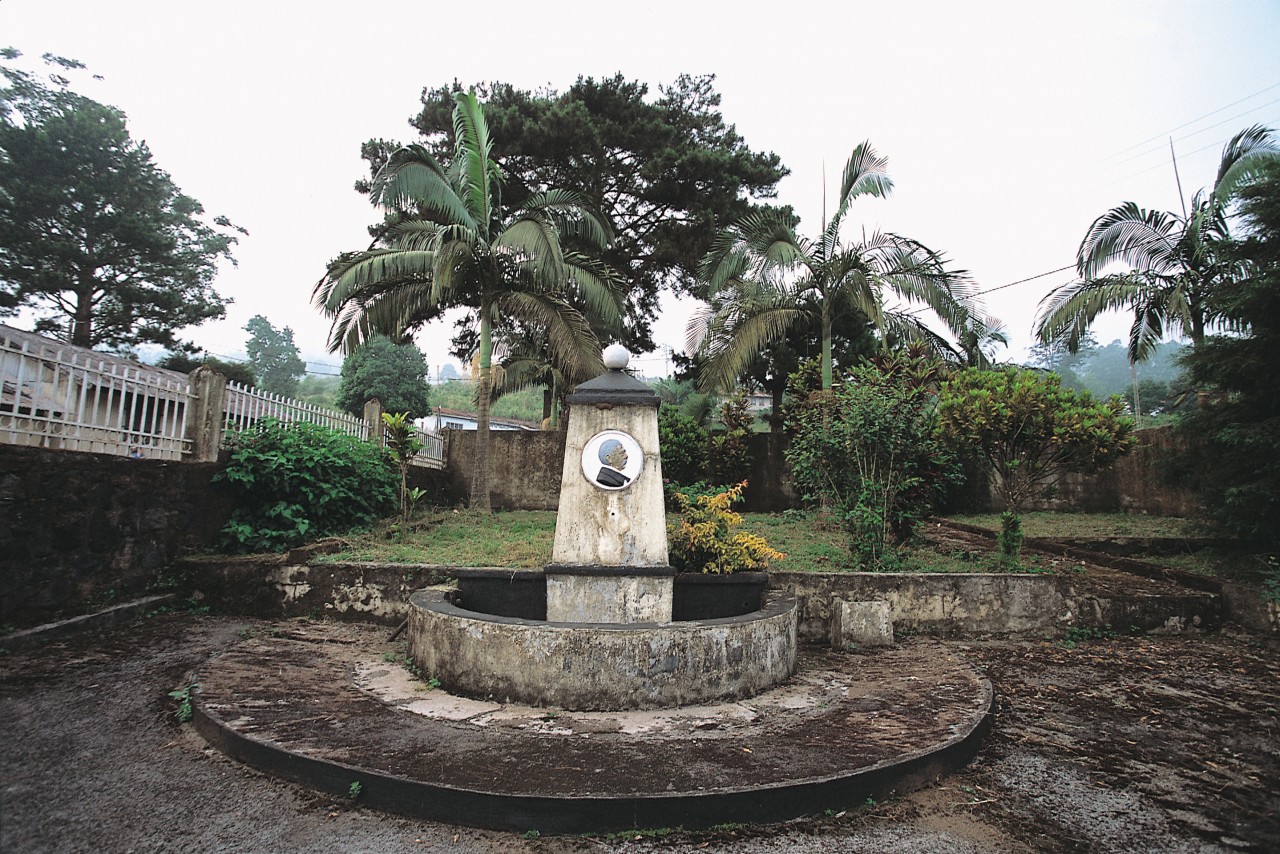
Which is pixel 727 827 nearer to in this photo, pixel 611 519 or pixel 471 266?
pixel 611 519

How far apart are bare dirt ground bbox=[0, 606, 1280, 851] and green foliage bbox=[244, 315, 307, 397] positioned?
49.5 m

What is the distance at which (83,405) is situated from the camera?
5617mm

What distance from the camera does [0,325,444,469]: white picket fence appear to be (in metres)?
5.09

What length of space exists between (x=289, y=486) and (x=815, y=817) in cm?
669

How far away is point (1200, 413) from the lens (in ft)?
24.2

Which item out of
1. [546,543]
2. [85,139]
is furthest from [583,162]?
[85,139]

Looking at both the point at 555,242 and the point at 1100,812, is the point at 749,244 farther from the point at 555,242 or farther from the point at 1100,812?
the point at 1100,812

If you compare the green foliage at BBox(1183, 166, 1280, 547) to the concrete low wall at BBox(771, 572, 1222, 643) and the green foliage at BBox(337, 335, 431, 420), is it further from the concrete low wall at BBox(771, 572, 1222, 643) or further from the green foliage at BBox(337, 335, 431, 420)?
the green foliage at BBox(337, 335, 431, 420)

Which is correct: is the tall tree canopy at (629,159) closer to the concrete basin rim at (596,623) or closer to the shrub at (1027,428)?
the shrub at (1027,428)

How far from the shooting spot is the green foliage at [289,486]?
707 centimetres

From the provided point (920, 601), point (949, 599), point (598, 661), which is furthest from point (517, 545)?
point (949, 599)

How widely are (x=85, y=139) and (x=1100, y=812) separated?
93.5ft

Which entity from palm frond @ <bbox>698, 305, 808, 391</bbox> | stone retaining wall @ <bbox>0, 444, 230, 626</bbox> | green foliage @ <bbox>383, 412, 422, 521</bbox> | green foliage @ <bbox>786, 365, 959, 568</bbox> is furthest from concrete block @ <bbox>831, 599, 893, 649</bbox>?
stone retaining wall @ <bbox>0, 444, 230, 626</bbox>

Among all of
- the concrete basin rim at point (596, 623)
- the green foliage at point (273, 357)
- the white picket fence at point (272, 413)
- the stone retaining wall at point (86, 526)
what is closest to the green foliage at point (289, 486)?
the white picket fence at point (272, 413)
